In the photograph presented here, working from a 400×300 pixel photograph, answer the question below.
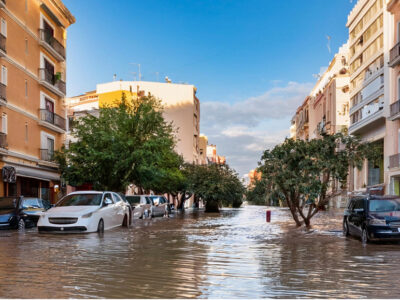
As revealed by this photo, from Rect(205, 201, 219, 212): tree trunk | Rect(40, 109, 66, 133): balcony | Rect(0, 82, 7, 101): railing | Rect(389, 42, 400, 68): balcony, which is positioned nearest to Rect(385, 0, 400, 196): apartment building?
Rect(389, 42, 400, 68): balcony

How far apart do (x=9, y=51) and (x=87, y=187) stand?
17489 millimetres

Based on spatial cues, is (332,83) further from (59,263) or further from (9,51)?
(59,263)

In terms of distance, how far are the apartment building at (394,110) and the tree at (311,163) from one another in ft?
54.5

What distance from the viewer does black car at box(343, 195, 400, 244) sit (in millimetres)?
14789

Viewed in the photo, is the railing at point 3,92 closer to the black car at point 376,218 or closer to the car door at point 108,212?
the car door at point 108,212

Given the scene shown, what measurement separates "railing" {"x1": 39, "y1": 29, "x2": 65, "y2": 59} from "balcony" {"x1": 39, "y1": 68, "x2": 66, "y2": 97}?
6.65 feet

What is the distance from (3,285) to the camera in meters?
7.56

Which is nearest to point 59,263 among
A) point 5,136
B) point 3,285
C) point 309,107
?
point 3,285

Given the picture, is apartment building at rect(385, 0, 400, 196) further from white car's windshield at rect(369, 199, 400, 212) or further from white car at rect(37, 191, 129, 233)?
white car at rect(37, 191, 129, 233)

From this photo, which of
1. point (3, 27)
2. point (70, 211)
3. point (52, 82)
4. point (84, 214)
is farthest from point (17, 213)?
point (52, 82)

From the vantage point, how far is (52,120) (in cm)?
3778

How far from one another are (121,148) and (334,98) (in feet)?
125

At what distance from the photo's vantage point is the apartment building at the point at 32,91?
31016mm

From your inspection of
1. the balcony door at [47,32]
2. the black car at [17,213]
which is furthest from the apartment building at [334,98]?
the black car at [17,213]
